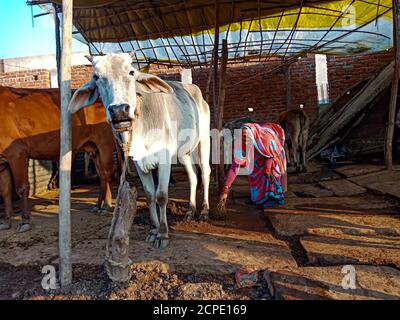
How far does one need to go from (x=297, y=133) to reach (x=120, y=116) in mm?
5373

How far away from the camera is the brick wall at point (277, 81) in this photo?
848cm

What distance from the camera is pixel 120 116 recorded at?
7.24 ft

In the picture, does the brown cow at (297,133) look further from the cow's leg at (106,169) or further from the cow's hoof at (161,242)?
the cow's hoof at (161,242)

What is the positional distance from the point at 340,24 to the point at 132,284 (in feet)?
17.0

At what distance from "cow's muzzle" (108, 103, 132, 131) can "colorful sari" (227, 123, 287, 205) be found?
1866 millimetres

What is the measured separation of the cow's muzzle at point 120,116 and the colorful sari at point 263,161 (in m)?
1.87

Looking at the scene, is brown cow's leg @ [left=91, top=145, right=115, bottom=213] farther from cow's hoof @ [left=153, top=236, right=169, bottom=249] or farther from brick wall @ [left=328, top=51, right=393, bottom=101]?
brick wall @ [left=328, top=51, right=393, bottom=101]

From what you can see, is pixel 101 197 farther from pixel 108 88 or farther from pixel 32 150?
pixel 108 88

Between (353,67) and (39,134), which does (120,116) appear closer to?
(39,134)

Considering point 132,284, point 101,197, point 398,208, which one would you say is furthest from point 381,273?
point 101,197

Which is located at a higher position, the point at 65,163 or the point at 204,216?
the point at 65,163

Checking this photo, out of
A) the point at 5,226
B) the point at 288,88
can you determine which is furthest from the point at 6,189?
the point at 288,88

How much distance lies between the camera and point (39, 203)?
204 inches

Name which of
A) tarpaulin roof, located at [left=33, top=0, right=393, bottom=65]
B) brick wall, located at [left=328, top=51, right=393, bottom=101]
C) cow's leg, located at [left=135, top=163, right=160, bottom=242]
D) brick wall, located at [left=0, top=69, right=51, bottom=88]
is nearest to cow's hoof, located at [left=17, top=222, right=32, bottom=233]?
cow's leg, located at [left=135, top=163, right=160, bottom=242]
